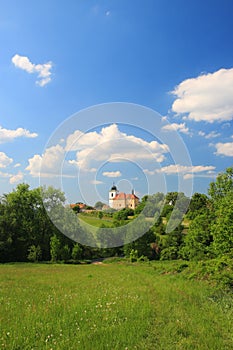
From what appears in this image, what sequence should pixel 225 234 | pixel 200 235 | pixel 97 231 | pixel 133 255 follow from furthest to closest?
1. pixel 133 255
2. pixel 200 235
3. pixel 97 231
4. pixel 225 234

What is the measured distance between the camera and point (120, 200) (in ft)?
75.3

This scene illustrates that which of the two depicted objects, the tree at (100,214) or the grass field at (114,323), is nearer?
the grass field at (114,323)

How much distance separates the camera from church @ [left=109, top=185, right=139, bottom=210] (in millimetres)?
19770

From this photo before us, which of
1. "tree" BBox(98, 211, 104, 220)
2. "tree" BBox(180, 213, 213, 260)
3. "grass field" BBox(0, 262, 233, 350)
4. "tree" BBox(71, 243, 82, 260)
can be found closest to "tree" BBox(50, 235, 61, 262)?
"tree" BBox(71, 243, 82, 260)

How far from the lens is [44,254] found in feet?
138

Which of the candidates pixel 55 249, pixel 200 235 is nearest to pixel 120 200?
pixel 200 235

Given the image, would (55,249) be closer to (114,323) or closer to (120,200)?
(120,200)

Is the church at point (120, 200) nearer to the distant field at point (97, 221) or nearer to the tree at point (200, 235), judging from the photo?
the distant field at point (97, 221)

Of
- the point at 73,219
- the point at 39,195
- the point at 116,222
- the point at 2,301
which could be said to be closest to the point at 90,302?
the point at 2,301

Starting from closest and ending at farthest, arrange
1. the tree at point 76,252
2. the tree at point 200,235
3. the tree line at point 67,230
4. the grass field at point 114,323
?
the grass field at point 114,323 → the tree at point 200,235 → the tree line at point 67,230 → the tree at point 76,252

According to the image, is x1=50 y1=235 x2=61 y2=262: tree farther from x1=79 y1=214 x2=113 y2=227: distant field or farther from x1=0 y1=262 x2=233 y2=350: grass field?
x1=0 y1=262 x2=233 y2=350: grass field

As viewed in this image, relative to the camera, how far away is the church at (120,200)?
19.8 m

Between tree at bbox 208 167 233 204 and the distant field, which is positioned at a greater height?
tree at bbox 208 167 233 204

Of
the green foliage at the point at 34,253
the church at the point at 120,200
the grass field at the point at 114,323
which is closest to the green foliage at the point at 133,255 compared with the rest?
the green foliage at the point at 34,253
